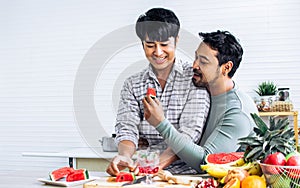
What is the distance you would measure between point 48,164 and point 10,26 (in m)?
1.72

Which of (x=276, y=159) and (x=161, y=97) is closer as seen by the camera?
(x=276, y=159)

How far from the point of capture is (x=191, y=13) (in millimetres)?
4695

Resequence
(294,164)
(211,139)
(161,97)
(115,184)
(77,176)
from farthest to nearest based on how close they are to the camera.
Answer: (161,97) < (211,139) < (77,176) < (115,184) < (294,164)

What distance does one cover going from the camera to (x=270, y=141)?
63.7 inches

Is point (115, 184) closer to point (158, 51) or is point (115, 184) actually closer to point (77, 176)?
point (77, 176)

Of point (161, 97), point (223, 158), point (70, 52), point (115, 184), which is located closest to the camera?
point (115, 184)

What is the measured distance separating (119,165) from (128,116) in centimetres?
27

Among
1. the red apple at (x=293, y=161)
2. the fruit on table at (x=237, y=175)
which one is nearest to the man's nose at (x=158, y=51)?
the fruit on table at (x=237, y=175)

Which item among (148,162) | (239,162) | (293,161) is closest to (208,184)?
(239,162)

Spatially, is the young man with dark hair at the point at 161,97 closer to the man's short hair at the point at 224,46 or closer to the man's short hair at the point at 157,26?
the man's short hair at the point at 157,26

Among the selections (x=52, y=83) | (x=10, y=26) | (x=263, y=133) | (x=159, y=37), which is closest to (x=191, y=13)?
(x=52, y=83)

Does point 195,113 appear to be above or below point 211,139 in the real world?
above

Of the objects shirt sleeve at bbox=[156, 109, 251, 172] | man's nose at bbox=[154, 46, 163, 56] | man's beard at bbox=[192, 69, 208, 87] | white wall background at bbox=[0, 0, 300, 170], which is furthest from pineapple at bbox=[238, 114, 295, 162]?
white wall background at bbox=[0, 0, 300, 170]

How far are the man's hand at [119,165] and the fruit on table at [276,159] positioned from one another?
0.65 meters
